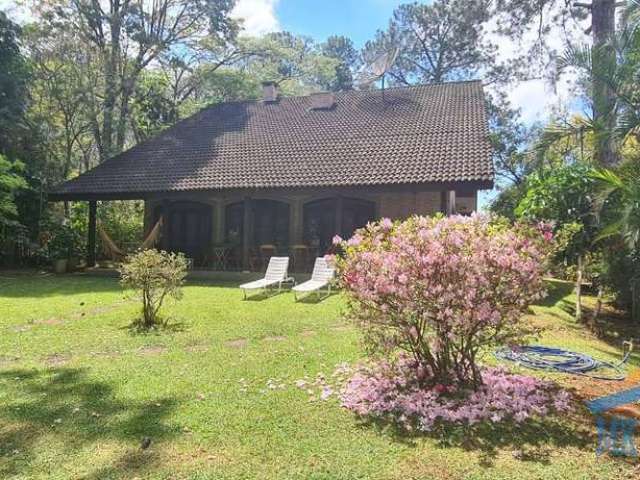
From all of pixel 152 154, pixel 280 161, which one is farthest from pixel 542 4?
pixel 152 154

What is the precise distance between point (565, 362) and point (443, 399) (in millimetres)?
2389

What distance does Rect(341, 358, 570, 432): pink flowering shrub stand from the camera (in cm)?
407

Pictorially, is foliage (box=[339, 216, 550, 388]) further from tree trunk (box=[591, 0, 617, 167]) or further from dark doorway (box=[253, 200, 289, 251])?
dark doorway (box=[253, 200, 289, 251])

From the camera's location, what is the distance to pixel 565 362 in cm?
578

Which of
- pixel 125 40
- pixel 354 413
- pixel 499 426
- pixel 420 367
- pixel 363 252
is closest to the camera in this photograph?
pixel 499 426

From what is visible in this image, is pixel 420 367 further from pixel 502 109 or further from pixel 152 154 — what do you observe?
pixel 502 109

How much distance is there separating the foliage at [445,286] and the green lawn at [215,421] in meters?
0.88

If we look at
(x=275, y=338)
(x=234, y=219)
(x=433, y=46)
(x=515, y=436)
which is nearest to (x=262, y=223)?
(x=234, y=219)

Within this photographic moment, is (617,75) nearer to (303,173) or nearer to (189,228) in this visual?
(303,173)

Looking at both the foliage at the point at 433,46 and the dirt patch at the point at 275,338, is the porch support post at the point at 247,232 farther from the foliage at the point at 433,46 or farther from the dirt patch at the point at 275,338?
the foliage at the point at 433,46

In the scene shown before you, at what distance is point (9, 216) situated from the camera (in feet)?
55.2

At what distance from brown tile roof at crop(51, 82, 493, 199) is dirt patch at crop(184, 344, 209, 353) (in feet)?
27.8

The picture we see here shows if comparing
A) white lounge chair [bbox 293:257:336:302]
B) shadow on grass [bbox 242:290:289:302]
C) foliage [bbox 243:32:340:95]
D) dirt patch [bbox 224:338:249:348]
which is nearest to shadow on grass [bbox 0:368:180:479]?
dirt patch [bbox 224:338:249:348]

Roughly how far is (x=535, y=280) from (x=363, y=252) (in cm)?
160
